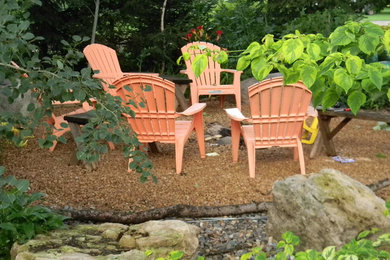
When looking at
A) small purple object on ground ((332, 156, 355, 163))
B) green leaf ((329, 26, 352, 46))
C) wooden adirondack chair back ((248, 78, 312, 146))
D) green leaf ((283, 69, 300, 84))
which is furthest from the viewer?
small purple object on ground ((332, 156, 355, 163))

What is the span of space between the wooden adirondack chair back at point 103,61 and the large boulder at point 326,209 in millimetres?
4526

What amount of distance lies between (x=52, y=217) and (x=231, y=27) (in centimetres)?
867

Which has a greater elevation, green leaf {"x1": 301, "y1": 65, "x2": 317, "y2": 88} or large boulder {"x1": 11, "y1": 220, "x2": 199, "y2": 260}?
green leaf {"x1": 301, "y1": 65, "x2": 317, "y2": 88}

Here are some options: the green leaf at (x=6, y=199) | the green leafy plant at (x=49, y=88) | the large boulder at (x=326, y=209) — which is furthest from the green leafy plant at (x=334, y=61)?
the large boulder at (x=326, y=209)

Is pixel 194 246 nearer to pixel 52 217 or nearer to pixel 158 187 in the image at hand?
pixel 52 217

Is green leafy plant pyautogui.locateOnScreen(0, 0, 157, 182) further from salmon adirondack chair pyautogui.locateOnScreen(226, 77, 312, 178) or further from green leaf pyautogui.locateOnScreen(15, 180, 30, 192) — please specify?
salmon adirondack chair pyautogui.locateOnScreen(226, 77, 312, 178)

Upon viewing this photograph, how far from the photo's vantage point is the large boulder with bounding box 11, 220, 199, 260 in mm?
2684

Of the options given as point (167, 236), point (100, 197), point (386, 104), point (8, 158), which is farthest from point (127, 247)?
point (386, 104)

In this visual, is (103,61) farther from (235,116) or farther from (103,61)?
(235,116)

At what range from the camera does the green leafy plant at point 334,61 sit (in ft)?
5.75

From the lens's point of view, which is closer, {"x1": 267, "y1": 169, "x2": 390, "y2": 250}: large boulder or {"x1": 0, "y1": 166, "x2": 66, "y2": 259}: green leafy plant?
{"x1": 0, "y1": 166, "x2": 66, "y2": 259}: green leafy plant

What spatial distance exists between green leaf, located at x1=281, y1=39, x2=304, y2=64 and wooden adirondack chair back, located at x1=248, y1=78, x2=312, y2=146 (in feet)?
10.8

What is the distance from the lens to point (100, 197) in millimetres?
4738

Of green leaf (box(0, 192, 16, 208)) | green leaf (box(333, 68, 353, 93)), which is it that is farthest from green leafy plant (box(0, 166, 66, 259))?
green leaf (box(333, 68, 353, 93))
